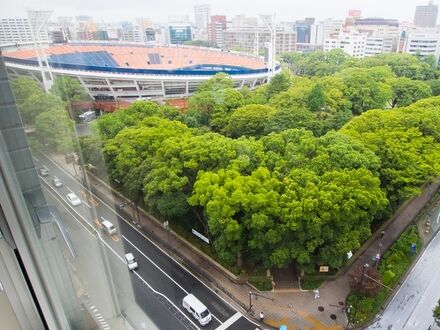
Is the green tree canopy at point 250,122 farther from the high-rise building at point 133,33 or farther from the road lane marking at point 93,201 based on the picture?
the high-rise building at point 133,33

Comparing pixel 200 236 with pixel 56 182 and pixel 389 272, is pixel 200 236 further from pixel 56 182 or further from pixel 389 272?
pixel 56 182

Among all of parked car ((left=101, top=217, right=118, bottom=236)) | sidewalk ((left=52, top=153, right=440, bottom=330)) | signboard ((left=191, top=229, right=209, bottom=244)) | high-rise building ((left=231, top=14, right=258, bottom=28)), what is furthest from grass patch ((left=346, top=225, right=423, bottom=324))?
high-rise building ((left=231, top=14, right=258, bottom=28))

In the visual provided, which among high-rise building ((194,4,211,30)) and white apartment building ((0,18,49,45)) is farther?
high-rise building ((194,4,211,30))

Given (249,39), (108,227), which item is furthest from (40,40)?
(249,39)

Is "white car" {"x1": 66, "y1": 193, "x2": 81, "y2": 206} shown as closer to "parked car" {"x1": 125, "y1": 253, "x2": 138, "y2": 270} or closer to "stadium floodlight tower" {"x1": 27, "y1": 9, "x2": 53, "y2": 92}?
"stadium floodlight tower" {"x1": 27, "y1": 9, "x2": 53, "y2": 92}

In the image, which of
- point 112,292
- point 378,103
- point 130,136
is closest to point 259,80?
point 378,103
